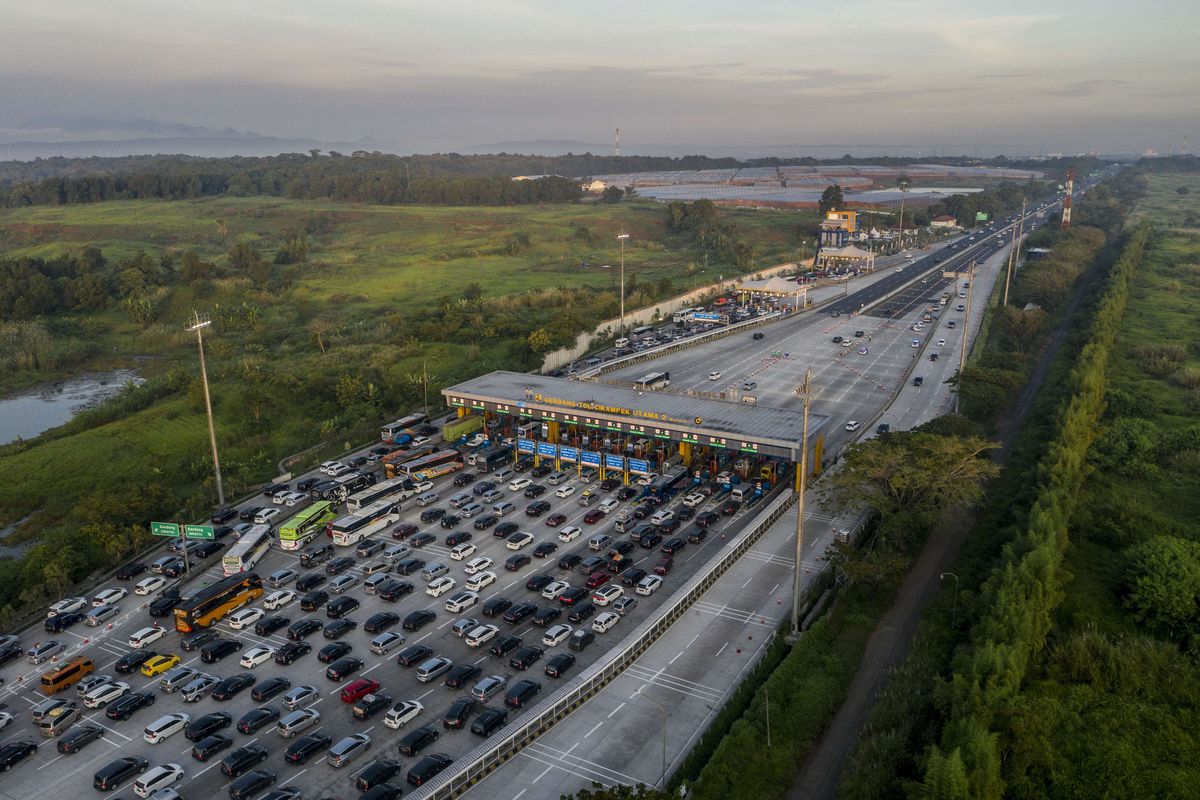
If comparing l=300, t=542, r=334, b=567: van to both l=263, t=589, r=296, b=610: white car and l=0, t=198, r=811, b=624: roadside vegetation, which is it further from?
l=0, t=198, r=811, b=624: roadside vegetation

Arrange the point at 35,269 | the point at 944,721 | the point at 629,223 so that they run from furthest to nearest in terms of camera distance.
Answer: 1. the point at 629,223
2. the point at 35,269
3. the point at 944,721

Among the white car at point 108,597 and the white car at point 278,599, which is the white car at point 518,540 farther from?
the white car at point 108,597

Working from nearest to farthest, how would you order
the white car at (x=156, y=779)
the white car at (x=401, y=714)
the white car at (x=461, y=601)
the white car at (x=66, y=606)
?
1. the white car at (x=156, y=779)
2. the white car at (x=401, y=714)
3. the white car at (x=461, y=601)
4. the white car at (x=66, y=606)

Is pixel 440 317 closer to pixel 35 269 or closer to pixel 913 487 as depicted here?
pixel 35 269

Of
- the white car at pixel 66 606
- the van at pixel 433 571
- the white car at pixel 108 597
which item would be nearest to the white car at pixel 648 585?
the van at pixel 433 571

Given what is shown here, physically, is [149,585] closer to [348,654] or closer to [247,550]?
[247,550]

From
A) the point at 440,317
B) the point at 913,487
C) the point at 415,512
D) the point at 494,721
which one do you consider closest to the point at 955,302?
the point at 440,317
